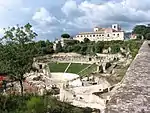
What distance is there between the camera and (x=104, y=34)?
104 m

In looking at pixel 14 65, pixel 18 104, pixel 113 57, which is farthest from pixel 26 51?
pixel 113 57

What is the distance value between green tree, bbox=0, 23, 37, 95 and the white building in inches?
3187

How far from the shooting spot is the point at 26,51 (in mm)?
21141

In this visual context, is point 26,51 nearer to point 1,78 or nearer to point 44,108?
point 1,78

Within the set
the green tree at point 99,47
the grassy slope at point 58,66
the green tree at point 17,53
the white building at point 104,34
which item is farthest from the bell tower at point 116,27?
the green tree at point 17,53

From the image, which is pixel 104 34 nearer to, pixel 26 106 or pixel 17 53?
pixel 17 53

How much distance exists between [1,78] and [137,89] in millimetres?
23248

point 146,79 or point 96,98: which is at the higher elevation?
point 146,79

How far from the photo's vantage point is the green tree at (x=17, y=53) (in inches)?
810

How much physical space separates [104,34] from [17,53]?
8399 cm

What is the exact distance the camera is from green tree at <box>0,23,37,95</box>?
67.5 feet

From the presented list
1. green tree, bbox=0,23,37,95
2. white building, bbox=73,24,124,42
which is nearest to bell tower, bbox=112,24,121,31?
white building, bbox=73,24,124,42

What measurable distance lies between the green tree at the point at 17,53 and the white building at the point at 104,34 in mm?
80951

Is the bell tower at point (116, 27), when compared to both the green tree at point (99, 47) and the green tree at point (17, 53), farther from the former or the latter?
the green tree at point (17, 53)
